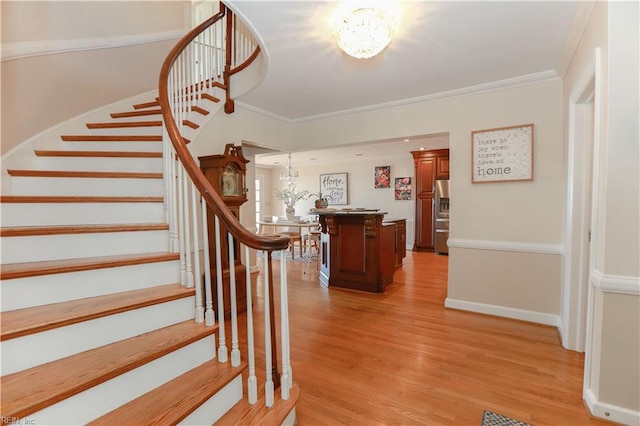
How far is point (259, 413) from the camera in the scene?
4.85 feet

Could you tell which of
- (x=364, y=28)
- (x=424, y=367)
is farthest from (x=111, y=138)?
(x=424, y=367)

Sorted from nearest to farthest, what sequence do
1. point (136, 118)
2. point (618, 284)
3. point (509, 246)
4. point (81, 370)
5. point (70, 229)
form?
point (81, 370) → point (618, 284) → point (70, 229) → point (509, 246) → point (136, 118)

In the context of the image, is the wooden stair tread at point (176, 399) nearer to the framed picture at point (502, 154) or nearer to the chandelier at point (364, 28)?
the chandelier at point (364, 28)

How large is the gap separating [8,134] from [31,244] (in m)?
1.21

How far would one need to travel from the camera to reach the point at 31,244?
1.64m

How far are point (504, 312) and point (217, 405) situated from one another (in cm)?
291

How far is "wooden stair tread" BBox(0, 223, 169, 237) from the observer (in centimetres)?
161

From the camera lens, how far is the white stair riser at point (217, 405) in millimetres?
1332

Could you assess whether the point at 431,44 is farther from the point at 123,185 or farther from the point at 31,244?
the point at 31,244

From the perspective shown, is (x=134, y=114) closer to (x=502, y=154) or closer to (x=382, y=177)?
(x=502, y=154)

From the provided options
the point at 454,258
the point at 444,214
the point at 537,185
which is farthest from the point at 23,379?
the point at 444,214

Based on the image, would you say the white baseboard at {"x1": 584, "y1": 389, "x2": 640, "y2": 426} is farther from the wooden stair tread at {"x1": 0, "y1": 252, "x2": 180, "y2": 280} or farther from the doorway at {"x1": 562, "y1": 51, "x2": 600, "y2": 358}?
the wooden stair tread at {"x1": 0, "y1": 252, "x2": 180, "y2": 280}

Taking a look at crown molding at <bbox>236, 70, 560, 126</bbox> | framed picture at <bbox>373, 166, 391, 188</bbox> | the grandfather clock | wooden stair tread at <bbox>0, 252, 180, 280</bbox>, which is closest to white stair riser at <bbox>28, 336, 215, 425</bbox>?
wooden stair tread at <bbox>0, 252, 180, 280</bbox>

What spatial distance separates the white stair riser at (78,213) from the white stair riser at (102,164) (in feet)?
1.69
